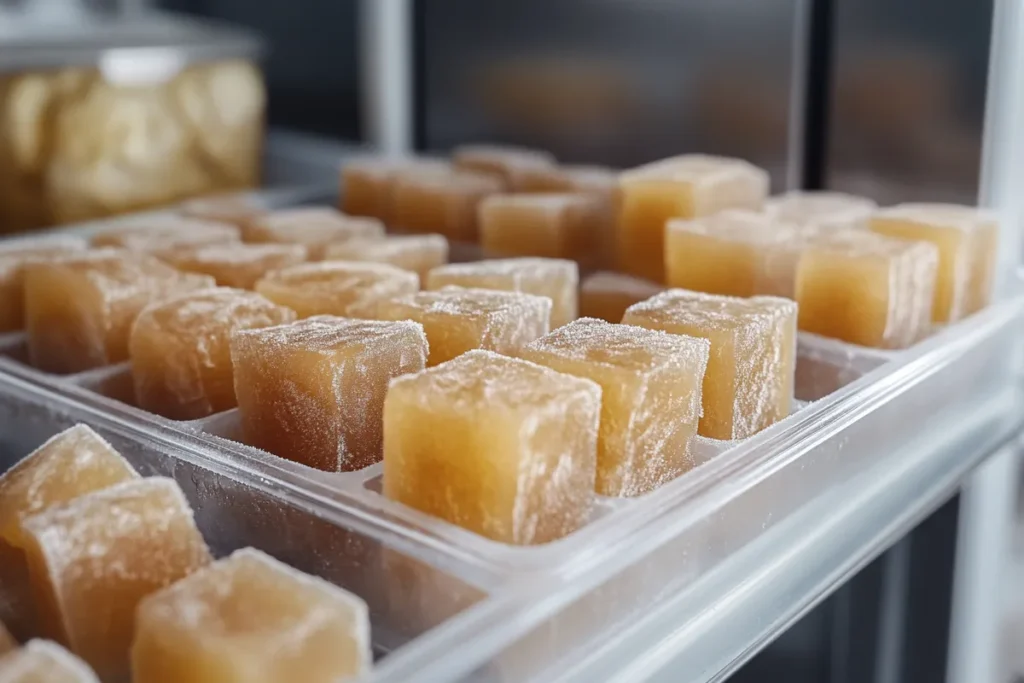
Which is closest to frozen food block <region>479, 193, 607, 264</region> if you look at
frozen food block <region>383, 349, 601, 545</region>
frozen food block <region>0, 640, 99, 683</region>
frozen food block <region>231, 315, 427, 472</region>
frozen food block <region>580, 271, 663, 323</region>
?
frozen food block <region>580, 271, 663, 323</region>

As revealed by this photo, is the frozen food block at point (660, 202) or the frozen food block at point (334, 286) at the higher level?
the frozen food block at point (660, 202)

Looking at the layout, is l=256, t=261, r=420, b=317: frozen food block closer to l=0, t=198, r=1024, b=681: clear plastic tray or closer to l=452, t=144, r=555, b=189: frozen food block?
l=0, t=198, r=1024, b=681: clear plastic tray

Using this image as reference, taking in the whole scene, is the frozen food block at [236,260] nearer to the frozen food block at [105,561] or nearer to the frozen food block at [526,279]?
the frozen food block at [526,279]

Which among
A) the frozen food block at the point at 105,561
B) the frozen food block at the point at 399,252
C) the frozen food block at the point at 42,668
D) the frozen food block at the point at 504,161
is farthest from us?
the frozen food block at the point at 504,161

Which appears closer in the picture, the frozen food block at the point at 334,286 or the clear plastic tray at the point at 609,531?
the clear plastic tray at the point at 609,531

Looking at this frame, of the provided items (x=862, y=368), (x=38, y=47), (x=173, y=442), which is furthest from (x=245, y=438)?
(x=38, y=47)

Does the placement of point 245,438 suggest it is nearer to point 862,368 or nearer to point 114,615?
point 114,615

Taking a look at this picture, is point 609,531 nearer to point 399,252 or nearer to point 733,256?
point 733,256

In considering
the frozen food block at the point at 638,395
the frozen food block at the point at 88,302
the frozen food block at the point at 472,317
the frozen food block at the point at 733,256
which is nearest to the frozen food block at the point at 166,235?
the frozen food block at the point at 88,302
